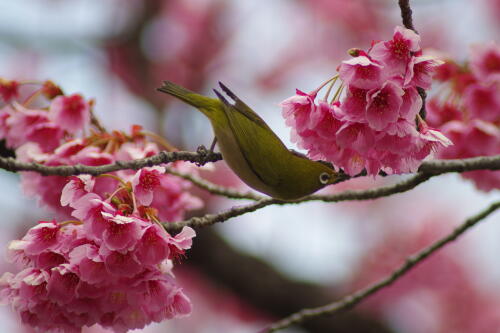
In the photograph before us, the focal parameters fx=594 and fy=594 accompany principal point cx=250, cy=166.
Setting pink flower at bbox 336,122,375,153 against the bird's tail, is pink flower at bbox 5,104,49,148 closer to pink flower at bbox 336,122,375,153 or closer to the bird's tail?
the bird's tail

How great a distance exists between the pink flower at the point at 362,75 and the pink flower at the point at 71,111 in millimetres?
1391

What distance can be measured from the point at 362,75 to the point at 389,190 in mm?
619

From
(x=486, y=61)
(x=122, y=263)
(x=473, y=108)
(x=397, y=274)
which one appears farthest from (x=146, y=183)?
(x=486, y=61)

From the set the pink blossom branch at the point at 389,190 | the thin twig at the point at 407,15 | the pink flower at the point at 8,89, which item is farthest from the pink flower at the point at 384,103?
the pink flower at the point at 8,89

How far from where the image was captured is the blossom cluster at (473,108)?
292 centimetres

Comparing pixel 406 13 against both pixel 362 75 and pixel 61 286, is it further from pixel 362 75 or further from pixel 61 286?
pixel 61 286

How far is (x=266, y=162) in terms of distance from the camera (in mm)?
2402

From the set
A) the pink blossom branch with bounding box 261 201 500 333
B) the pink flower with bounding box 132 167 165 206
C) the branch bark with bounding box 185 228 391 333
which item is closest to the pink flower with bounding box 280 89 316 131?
the pink flower with bounding box 132 167 165 206

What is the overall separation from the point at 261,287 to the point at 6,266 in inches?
133

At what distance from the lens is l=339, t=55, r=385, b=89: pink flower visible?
1.78 metres

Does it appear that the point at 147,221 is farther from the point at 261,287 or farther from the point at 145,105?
the point at 145,105

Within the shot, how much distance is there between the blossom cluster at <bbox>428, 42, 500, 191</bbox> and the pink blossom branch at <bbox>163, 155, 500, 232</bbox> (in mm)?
834

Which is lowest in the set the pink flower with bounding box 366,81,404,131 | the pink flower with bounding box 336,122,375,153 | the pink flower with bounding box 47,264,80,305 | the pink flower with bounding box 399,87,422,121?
the pink flower with bounding box 47,264,80,305

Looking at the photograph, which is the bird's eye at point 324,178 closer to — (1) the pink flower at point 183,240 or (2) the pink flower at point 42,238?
(1) the pink flower at point 183,240
